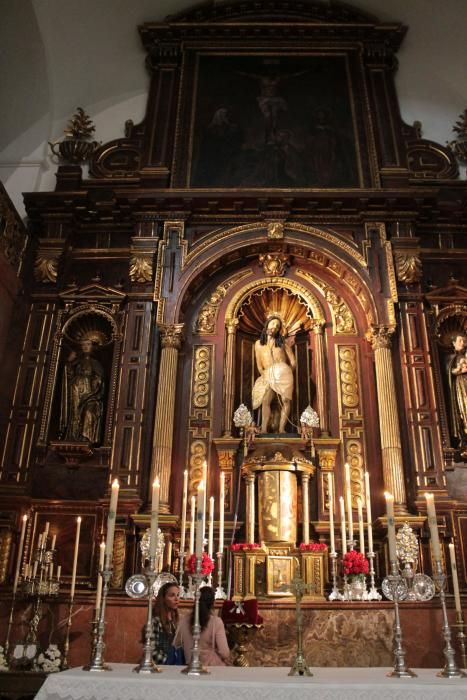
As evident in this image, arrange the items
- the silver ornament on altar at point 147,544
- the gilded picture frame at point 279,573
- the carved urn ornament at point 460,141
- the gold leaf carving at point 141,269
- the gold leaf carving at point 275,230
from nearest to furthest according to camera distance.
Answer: the gilded picture frame at point 279,573, the silver ornament on altar at point 147,544, the gold leaf carving at point 141,269, the gold leaf carving at point 275,230, the carved urn ornament at point 460,141

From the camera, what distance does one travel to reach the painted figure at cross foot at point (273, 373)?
1019 cm

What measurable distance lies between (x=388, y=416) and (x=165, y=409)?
11.2 ft

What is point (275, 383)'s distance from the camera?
33.7 ft

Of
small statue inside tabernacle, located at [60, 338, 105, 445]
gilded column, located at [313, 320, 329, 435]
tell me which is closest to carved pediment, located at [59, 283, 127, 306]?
small statue inside tabernacle, located at [60, 338, 105, 445]

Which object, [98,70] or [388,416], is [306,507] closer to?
[388,416]

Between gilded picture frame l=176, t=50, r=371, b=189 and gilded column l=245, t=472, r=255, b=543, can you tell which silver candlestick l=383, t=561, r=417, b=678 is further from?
gilded picture frame l=176, t=50, r=371, b=189

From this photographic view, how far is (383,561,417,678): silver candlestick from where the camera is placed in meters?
3.70

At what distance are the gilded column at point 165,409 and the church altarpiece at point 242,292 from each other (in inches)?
1.3

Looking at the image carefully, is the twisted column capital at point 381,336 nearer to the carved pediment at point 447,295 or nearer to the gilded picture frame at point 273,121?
the carved pediment at point 447,295

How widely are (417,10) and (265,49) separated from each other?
3.21 meters

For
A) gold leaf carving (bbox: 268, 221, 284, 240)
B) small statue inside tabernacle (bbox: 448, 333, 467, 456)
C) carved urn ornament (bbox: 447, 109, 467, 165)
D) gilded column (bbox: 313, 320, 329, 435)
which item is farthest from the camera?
carved urn ornament (bbox: 447, 109, 467, 165)

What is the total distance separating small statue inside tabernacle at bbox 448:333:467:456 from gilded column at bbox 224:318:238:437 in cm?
350

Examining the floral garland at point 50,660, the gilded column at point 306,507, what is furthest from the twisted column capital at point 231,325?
the floral garland at point 50,660

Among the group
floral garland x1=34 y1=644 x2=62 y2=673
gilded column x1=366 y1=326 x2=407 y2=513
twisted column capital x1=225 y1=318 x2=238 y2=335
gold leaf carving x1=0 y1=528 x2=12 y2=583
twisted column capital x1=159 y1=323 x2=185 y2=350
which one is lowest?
floral garland x1=34 y1=644 x2=62 y2=673
